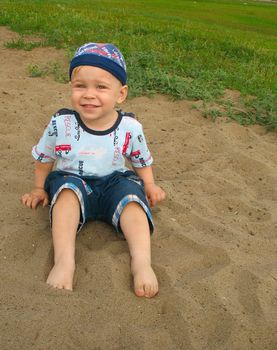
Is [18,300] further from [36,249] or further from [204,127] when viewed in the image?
[204,127]

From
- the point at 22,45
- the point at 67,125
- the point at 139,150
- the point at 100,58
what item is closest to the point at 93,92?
the point at 100,58

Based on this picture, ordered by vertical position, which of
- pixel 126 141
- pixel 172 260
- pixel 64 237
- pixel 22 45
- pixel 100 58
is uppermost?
pixel 100 58

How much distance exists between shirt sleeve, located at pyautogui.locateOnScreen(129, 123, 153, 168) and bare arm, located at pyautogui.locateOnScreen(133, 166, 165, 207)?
4 cm

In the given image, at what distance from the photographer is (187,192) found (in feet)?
11.3

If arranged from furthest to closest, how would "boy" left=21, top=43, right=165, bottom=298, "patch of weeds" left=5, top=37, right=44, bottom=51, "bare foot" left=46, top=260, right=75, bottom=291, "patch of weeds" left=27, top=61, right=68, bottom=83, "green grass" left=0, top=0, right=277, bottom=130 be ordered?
"patch of weeds" left=5, top=37, right=44, bottom=51, "patch of weeds" left=27, top=61, right=68, bottom=83, "green grass" left=0, top=0, right=277, bottom=130, "boy" left=21, top=43, right=165, bottom=298, "bare foot" left=46, top=260, right=75, bottom=291

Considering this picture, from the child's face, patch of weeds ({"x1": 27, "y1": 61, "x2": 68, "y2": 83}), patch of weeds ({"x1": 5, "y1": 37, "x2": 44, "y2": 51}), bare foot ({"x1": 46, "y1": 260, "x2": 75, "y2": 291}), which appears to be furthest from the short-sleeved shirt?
patch of weeds ({"x1": 5, "y1": 37, "x2": 44, "y2": 51})

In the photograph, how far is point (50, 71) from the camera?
5.49m

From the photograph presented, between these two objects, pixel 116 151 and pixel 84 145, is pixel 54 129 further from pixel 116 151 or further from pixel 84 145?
pixel 116 151

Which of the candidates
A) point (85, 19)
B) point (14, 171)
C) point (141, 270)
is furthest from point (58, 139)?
point (85, 19)

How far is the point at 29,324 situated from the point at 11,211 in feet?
3.62

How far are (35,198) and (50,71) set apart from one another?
9.57ft

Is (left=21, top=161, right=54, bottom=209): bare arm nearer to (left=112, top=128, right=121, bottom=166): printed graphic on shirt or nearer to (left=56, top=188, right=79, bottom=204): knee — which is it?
(left=56, top=188, right=79, bottom=204): knee

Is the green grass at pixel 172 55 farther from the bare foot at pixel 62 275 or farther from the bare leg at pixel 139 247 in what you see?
the bare foot at pixel 62 275

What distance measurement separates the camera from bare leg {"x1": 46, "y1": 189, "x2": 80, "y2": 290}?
92.8 inches
